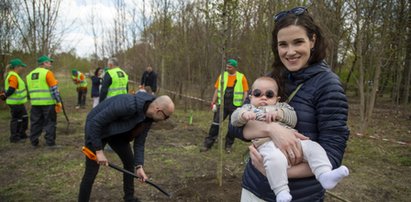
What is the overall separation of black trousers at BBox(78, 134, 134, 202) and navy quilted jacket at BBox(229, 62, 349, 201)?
7.34 ft

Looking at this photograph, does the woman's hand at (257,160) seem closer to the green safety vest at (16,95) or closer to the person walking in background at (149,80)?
the green safety vest at (16,95)

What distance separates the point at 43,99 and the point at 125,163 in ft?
11.6

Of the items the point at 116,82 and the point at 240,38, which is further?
the point at 240,38

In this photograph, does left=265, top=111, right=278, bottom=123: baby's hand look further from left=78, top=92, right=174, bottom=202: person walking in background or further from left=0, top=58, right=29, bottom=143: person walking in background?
left=0, top=58, right=29, bottom=143: person walking in background

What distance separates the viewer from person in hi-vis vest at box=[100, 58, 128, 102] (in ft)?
20.2

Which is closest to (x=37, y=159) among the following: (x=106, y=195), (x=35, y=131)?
(x=35, y=131)

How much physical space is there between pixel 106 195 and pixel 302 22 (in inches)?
147

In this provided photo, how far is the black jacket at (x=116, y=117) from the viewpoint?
2941mm

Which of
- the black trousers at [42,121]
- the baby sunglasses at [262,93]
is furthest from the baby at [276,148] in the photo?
the black trousers at [42,121]

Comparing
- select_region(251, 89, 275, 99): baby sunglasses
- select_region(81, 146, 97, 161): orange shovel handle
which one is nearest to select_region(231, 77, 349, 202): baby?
select_region(251, 89, 275, 99): baby sunglasses

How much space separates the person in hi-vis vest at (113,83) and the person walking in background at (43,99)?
1.02m

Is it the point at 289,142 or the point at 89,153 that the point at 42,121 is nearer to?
the point at 89,153

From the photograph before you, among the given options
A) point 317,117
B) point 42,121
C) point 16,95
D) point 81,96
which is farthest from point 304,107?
point 81,96

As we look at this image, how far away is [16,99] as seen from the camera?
22.5 feet
